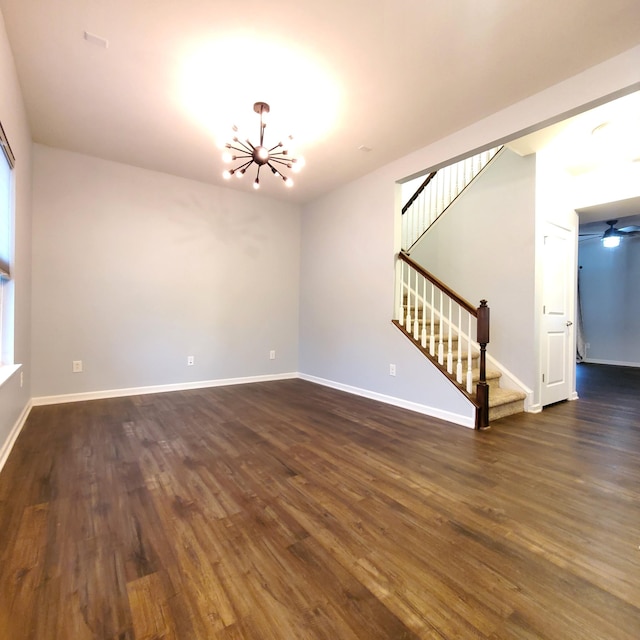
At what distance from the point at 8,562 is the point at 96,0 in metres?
2.79

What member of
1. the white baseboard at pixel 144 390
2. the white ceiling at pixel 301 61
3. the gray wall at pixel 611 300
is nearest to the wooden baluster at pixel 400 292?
the white ceiling at pixel 301 61

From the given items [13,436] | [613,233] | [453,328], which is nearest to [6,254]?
[13,436]

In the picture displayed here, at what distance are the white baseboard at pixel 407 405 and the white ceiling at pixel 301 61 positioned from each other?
2621mm

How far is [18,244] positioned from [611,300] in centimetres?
965

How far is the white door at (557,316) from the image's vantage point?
3.56 m

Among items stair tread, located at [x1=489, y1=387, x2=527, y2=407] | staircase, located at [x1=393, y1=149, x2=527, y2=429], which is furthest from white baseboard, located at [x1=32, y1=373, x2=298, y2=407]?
stair tread, located at [x1=489, y1=387, x2=527, y2=407]

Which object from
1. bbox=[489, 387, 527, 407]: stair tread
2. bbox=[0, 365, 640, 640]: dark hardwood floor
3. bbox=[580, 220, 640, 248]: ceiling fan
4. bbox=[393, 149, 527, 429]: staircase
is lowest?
bbox=[0, 365, 640, 640]: dark hardwood floor

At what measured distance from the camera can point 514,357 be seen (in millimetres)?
3539

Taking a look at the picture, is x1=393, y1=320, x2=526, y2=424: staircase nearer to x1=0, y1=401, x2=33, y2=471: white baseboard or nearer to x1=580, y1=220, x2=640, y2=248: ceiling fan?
x1=0, y1=401, x2=33, y2=471: white baseboard

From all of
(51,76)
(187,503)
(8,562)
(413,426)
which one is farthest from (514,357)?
(51,76)

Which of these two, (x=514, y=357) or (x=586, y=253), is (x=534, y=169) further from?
(x=586, y=253)

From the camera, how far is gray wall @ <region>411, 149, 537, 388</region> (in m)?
3.46

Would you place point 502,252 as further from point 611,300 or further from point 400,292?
point 611,300

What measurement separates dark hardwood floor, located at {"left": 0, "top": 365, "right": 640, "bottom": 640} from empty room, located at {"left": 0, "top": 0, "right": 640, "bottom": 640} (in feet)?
0.04
